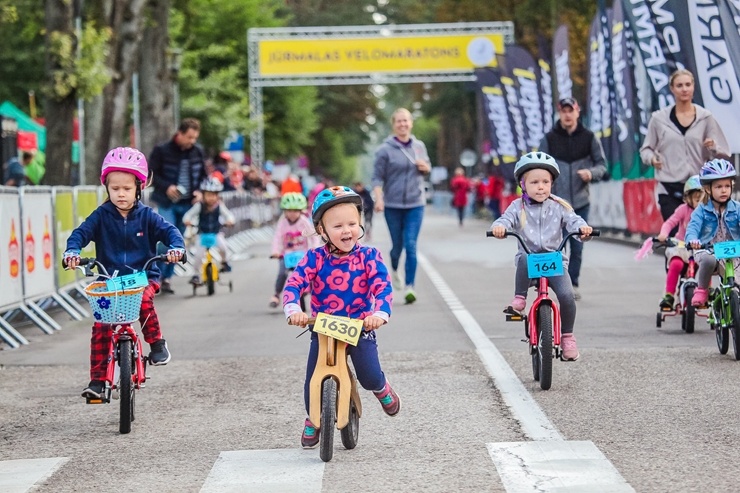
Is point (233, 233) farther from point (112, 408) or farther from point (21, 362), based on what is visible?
point (112, 408)

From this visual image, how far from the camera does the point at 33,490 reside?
6.46m

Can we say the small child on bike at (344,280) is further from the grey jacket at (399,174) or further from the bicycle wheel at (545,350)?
the grey jacket at (399,174)

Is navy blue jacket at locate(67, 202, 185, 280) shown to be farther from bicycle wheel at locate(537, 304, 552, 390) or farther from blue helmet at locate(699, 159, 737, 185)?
blue helmet at locate(699, 159, 737, 185)

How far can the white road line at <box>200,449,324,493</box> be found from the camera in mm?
6297

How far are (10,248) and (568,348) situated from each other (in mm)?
6598

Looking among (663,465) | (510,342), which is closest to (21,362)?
(510,342)

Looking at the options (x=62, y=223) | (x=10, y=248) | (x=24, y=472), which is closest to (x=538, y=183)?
(x=24, y=472)

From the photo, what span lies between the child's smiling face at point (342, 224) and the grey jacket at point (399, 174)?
8.46 meters

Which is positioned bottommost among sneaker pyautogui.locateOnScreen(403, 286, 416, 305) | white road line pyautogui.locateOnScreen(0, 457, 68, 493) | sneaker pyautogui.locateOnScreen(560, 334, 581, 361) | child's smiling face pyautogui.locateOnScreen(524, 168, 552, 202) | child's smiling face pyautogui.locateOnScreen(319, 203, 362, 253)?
sneaker pyautogui.locateOnScreen(403, 286, 416, 305)

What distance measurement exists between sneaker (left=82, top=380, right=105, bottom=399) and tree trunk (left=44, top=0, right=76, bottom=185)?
1399cm

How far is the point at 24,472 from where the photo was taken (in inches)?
272

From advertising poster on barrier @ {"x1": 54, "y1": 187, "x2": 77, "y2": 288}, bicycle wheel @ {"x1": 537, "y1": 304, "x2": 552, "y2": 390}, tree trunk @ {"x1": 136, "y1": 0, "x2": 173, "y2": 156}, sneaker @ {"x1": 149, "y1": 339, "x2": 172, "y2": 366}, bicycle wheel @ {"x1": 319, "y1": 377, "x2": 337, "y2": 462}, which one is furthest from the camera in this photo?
tree trunk @ {"x1": 136, "y1": 0, "x2": 173, "y2": 156}

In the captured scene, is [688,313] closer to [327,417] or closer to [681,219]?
[681,219]

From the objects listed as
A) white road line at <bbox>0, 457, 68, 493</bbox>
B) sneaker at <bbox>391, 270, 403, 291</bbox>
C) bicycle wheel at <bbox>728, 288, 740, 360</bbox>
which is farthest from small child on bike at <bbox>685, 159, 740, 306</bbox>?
sneaker at <bbox>391, 270, 403, 291</bbox>
